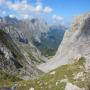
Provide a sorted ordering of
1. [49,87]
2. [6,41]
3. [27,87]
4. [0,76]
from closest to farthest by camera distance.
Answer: [49,87]
[27,87]
[0,76]
[6,41]

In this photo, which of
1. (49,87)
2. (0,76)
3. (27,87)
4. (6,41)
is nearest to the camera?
(49,87)

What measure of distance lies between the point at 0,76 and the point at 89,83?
8494 centimetres

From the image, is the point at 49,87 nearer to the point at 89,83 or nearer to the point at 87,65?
the point at 87,65

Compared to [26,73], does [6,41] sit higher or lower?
higher

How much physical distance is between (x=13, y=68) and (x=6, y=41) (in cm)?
4544

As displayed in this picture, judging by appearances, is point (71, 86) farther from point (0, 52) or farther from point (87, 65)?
point (0, 52)

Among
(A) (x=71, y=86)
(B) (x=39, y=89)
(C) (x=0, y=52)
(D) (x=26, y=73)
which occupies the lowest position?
Result: (D) (x=26, y=73)

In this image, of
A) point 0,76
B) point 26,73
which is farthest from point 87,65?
point 26,73

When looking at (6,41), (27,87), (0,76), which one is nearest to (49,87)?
(27,87)

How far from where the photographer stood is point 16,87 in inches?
2940

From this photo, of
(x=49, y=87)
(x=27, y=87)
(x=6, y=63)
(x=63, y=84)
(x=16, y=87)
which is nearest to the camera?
(x=63, y=84)

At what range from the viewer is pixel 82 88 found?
148 feet

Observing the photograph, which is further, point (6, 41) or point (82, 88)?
point (6, 41)

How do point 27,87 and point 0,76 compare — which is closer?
point 27,87
